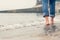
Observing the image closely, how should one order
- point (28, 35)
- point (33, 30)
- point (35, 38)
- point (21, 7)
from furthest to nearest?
point (21, 7), point (33, 30), point (28, 35), point (35, 38)

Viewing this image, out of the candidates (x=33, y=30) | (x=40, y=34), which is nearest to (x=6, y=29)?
(x=33, y=30)

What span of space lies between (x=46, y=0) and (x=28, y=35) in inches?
35.5

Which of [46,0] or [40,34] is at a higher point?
[46,0]

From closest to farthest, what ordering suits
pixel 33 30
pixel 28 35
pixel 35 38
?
pixel 35 38, pixel 28 35, pixel 33 30

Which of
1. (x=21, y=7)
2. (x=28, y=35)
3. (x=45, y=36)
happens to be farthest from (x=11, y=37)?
(x=21, y=7)

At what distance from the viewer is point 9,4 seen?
7418 millimetres

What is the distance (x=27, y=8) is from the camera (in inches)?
293

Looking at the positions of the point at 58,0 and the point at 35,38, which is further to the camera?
the point at 58,0

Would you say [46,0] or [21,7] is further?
[21,7]

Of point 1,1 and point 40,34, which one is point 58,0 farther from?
point 40,34

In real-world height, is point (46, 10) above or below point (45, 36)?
above

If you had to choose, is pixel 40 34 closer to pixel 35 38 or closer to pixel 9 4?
pixel 35 38

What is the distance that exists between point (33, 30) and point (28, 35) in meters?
0.40

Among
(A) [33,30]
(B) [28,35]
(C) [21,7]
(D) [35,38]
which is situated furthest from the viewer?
(C) [21,7]
